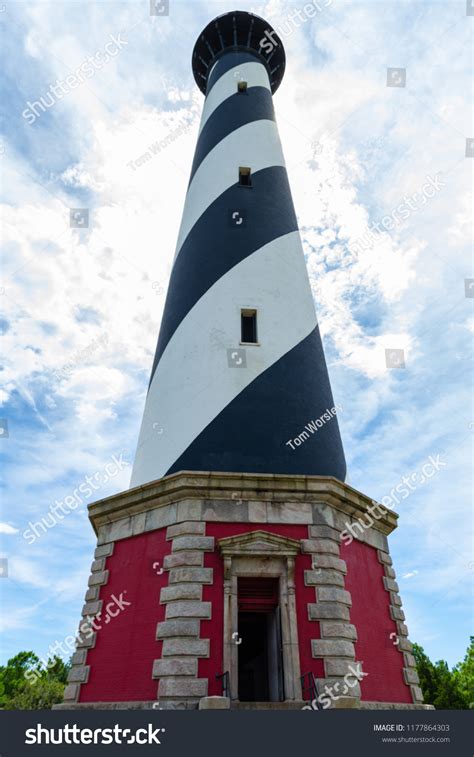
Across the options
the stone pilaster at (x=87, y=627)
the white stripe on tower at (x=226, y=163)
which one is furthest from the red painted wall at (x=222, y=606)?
the white stripe on tower at (x=226, y=163)

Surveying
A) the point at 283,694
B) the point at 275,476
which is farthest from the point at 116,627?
the point at 275,476

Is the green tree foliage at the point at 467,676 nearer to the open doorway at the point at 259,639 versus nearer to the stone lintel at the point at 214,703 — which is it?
the open doorway at the point at 259,639

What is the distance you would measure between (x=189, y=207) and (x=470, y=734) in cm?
1074

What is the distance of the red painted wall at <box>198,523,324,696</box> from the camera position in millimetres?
6738

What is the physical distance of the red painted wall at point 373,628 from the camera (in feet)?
24.3

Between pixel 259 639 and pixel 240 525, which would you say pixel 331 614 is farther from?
pixel 259 639

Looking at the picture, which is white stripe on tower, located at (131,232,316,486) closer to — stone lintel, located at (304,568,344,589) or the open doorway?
the open doorway

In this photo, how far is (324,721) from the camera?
538cm

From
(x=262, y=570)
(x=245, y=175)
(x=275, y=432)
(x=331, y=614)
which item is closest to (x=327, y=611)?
(x=331, y=614)

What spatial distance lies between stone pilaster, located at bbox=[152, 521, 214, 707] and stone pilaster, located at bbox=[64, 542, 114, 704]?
1.48 m

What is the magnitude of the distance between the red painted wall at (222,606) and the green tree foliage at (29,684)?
24.5 metres

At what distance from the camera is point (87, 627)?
7988 mm

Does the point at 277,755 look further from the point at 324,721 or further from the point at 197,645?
the point at 197,645

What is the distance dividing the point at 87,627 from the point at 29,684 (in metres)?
38.5
